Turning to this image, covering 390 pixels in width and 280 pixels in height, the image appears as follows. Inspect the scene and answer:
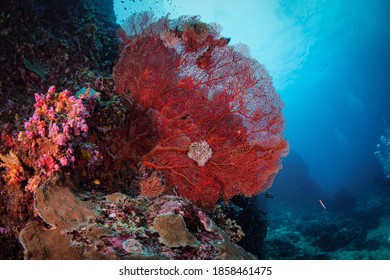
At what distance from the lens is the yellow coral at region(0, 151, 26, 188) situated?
3.48 meters

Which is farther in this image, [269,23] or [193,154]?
[269,23]

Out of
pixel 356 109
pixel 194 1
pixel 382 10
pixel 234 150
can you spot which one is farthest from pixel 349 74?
pixel 234 150

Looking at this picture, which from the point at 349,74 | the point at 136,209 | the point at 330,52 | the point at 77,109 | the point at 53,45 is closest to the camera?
the point at 136,209

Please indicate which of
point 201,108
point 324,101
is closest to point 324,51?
point 324,101

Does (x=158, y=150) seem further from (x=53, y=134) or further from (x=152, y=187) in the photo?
(x=53, y=134)

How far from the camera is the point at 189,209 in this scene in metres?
3.55

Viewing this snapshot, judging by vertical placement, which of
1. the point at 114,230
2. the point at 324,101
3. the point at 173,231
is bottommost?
the point at 114,230

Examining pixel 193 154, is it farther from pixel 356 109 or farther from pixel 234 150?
pixel 356 109

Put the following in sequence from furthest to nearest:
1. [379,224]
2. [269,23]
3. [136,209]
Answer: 1. [269,23]
2. [379,224]
3. [136,209]

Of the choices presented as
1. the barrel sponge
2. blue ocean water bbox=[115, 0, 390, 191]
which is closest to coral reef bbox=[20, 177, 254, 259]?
the barrel sponge

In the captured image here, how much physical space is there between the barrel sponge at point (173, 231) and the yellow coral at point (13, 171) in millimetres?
2093

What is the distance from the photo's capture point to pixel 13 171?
3.50 meters

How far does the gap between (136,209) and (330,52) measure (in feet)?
258

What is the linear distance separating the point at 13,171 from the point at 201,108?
127 inches
